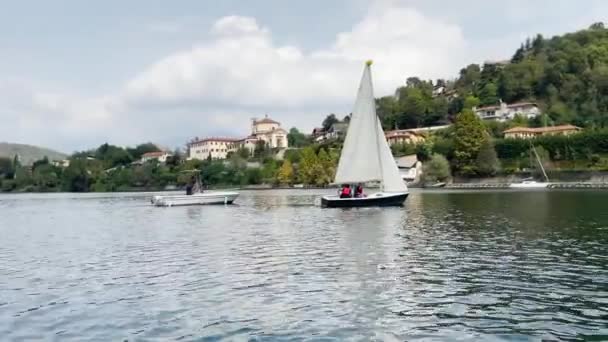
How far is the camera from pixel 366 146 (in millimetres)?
53312

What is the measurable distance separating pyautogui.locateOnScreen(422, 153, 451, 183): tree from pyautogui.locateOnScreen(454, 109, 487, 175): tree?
2993 mm

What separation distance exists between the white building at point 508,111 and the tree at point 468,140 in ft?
134

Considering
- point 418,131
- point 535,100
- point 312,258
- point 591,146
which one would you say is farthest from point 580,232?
point 535,100

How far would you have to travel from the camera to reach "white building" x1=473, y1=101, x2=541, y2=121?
511ft

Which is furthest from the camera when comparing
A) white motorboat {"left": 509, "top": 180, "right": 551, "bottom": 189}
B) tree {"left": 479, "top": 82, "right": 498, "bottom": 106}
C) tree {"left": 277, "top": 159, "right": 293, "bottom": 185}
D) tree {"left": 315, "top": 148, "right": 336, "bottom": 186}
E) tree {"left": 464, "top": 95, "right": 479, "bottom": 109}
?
tree {"left": 479, "top": 82, "right": 498, "bottom": 106}

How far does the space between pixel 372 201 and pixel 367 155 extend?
4.43m

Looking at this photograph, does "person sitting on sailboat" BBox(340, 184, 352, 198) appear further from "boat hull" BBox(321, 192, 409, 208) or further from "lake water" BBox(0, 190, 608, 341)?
"lake water" BBox(0, 190, 608, 341)

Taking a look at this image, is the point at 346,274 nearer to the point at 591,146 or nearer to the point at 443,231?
the point at 443,231

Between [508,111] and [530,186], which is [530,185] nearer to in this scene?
[530,186]

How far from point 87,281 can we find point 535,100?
168 m

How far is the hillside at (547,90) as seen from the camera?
142 m

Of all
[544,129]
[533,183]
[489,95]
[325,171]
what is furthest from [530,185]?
[489,95]

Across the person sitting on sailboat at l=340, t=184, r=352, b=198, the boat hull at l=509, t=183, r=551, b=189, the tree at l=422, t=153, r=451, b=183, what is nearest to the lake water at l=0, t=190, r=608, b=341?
the person sitting on sailboat at l=340, t=184, r=352, b=198

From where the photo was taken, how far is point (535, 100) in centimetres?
16750
